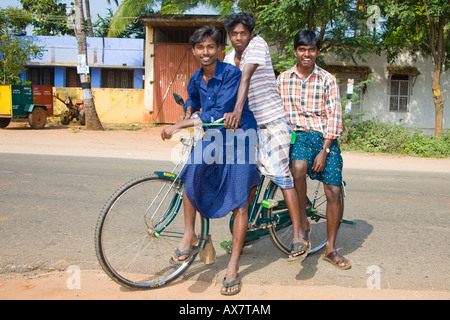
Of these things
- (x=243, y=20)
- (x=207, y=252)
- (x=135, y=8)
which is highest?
(x=135, y=8)

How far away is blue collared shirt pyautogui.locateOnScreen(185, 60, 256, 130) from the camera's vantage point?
3.03 m

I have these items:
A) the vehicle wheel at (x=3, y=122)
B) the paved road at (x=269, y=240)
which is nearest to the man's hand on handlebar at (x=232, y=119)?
the paved road at (x=269, y=240)

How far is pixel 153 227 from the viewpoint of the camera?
3080mm

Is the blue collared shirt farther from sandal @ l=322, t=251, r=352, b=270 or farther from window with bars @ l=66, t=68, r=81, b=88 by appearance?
→ window with bars @ l=66, t=68, r=81, b=88

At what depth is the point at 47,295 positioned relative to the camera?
297 centimetres

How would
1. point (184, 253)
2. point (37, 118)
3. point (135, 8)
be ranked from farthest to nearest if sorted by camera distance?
point (135, 8), point (37, 118), point (184, 253)

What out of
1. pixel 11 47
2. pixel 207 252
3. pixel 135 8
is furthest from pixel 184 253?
pixel 135 8

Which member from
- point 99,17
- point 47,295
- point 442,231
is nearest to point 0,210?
point 47,295

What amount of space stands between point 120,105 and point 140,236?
57.9 feet

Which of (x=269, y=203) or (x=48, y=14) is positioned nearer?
(x=269, y=203)

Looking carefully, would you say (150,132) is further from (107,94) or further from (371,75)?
(371,75)

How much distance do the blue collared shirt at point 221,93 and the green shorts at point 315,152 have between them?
1.64 feet

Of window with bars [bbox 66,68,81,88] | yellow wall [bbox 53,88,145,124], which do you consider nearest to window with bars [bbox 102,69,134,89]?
window with bars [bbox 66,68,81,88]

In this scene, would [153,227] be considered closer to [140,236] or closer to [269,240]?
[140,236]
